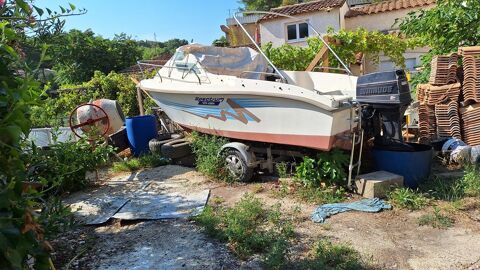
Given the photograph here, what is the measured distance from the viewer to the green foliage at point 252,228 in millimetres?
3600

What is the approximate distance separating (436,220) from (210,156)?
3159 mm

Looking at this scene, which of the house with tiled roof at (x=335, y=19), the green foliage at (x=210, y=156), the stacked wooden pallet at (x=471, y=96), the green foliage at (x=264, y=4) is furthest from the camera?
the green foliage at (x=264, y=4)

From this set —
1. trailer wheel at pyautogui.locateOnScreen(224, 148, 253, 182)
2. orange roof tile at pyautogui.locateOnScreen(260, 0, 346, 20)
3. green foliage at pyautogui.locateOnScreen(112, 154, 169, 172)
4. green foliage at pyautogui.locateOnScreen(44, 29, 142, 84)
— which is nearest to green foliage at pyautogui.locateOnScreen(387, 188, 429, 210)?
trailer wheel at pyautogui.locateOnScreen(224, 148, 253, 182)

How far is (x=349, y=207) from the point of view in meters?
4.75

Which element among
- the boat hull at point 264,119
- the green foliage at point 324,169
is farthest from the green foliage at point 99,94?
the green foliage at point 324,169

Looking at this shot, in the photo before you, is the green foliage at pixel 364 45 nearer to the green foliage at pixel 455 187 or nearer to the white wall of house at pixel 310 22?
the green foliage at pixel 455 187

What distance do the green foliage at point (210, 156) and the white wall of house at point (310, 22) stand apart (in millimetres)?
11135

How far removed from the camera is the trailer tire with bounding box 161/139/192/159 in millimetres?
6715

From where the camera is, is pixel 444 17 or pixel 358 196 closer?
pixel 358 196

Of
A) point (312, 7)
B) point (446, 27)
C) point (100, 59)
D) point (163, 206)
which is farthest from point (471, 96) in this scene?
point (100, 59)

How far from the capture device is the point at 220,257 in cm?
369

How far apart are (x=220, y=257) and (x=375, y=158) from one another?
2819mm

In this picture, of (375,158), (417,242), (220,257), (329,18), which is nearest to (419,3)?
(329,18)

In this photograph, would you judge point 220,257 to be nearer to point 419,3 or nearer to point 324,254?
point 324,254
